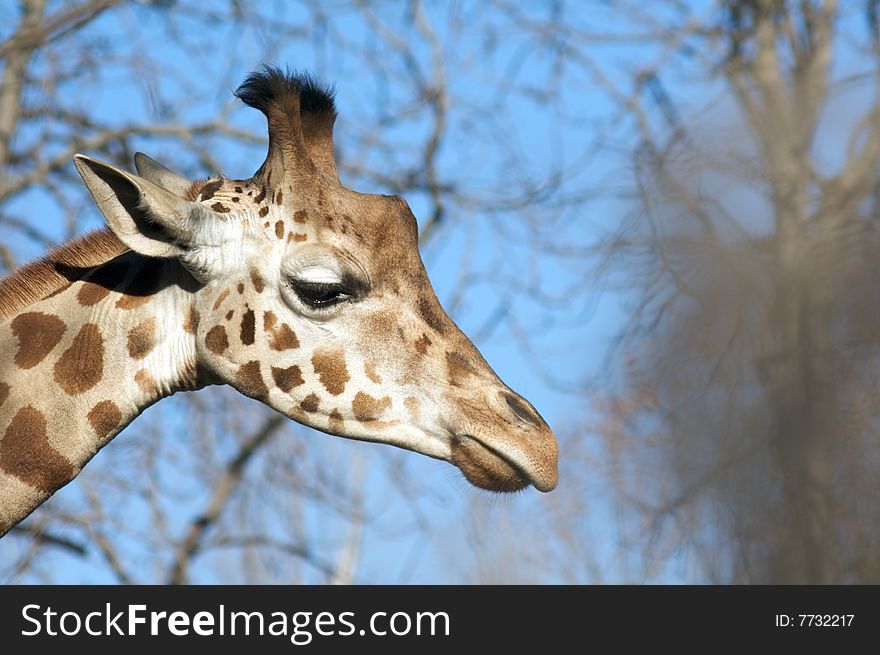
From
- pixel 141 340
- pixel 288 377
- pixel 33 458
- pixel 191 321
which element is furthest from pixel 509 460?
pixel 33 458

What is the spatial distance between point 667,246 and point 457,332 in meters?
0.97

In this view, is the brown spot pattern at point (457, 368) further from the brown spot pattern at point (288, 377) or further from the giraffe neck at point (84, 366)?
the giraffe neck at point (84, 366)

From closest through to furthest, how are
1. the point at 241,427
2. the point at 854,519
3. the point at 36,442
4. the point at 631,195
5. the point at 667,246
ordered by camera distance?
the point at 854,519 < the point at 667,246 < the point at 36,442 < the point at 631,195 < the point at 241,427

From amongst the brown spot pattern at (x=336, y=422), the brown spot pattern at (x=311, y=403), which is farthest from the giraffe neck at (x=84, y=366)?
the brown spot pattern at (x=336, y=422)

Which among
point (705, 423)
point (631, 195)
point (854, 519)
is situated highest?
point (631, 195)

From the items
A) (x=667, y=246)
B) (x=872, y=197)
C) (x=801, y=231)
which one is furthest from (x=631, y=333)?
(x=872, y=197)

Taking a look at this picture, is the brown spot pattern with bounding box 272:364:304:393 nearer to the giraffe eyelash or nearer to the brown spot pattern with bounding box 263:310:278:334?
the brown spot pattern with bounding box 263:310:278:334

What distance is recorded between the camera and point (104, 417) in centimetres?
458

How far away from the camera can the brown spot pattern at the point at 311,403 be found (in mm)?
4652

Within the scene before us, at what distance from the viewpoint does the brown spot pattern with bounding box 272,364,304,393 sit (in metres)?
4.65

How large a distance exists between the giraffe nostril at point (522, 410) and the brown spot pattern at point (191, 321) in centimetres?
125

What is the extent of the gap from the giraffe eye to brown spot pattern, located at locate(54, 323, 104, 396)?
80cm

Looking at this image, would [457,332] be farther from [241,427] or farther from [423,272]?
[241,427]

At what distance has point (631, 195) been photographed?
5.29 m
